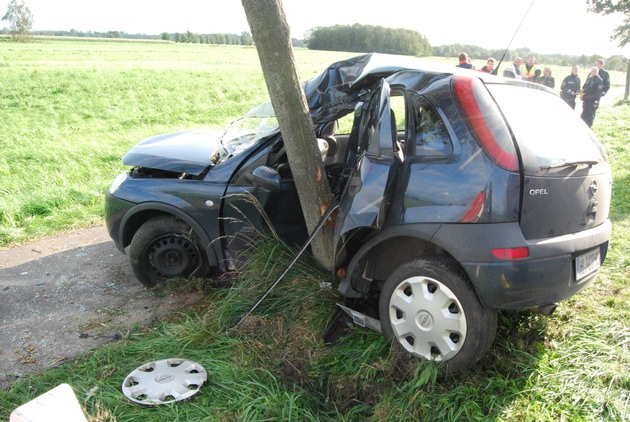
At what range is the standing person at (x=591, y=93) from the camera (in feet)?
43.0

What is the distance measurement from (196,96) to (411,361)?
21488 millimetres

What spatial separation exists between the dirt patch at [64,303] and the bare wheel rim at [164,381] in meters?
0.74

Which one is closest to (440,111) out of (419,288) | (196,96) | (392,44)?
(419,288)

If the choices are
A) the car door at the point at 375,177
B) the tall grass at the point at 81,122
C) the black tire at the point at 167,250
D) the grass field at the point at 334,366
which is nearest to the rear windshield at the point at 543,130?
the car door at the point at 375,177

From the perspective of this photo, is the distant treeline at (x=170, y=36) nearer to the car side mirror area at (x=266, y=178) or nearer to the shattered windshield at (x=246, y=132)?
the shattered windshield at (x=246, y=132)

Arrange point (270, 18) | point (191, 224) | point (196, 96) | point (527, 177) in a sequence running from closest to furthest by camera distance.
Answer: point (527, 177) → point (270, 18) → point (191, 224) → point (196, 96)

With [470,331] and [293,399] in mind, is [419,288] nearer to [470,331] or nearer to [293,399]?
[470,331]

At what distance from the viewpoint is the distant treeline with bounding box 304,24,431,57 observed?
21844mm

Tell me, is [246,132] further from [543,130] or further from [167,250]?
[543,130]

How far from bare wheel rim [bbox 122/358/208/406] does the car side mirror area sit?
1283 millimetres

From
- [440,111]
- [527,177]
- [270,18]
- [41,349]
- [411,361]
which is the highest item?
[270,18]

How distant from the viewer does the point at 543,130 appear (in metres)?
2.84

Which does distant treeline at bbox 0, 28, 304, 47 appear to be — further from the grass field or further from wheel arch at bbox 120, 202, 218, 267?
the grass field

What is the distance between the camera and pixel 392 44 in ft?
87.6
